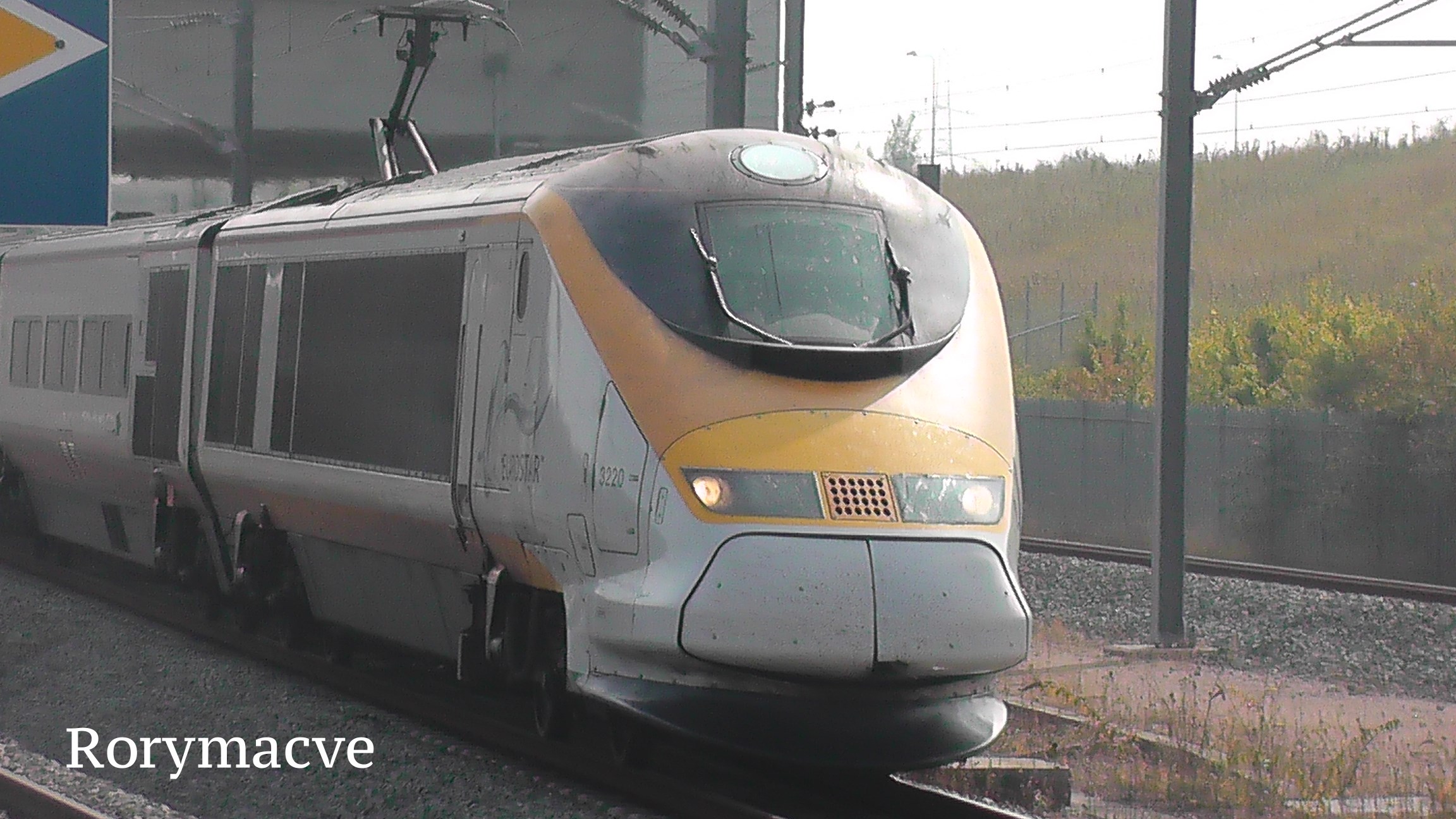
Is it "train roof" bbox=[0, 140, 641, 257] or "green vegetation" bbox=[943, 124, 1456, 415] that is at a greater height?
"green vegetation" bbox=[943, 124, 1456, 415]

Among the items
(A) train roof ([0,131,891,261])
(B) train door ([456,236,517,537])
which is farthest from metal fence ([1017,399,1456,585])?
(B) train door ([456,236,517,537])

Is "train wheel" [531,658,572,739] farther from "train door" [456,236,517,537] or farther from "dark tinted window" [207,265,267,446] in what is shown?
"dark tinted window" [207,265,267,446]

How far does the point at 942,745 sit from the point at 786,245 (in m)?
2.23

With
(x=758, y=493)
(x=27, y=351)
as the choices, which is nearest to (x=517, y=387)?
(x=758, y=493)

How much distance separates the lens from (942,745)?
7.90 meters

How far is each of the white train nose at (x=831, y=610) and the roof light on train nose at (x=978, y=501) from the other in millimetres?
366

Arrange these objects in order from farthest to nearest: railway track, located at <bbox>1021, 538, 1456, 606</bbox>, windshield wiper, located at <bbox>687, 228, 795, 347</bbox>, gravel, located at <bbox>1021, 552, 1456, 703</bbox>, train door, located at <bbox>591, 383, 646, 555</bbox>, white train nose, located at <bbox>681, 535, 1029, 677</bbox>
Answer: railway track, located at <bbox>1021, 538, 1456, 606</bbox>, gravel, located at <bbox>1021, 552, 1456, 703</bbox>, windshield wiper, located at <bbox>687, 228, 795, 347</bbox>, train door, located at <bbox>591, 383, 646, 555</bbox>, white train nose, located at <bbox>681, 535, 1029, 677</bbox>

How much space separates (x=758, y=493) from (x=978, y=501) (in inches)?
38.7

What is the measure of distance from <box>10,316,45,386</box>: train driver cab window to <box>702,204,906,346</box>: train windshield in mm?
10147

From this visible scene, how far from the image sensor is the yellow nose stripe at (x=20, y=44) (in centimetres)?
812

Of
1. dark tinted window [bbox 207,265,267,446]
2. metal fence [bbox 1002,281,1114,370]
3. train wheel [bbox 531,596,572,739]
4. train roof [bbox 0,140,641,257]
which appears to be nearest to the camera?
train wheel [bbox 531,596,572,739]

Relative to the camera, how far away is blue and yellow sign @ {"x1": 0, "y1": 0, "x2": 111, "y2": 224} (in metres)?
8.05

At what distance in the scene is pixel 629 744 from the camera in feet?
28.8

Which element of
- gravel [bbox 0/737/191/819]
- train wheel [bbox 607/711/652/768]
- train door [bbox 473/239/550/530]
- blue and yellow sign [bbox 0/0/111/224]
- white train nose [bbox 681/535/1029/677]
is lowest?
gravel [bbox 0/737/191/819]
